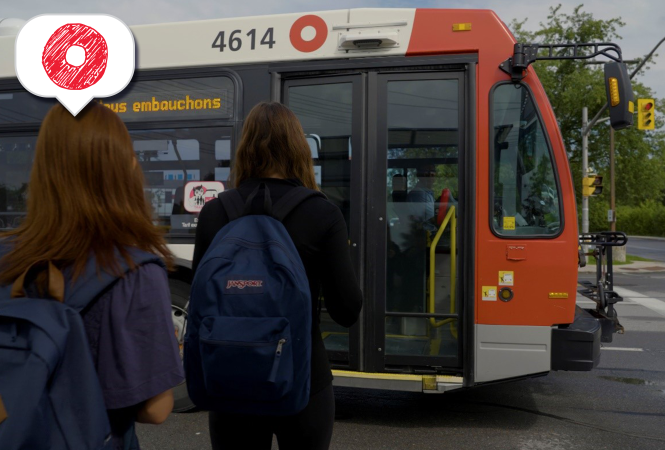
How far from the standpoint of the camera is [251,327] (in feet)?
5.92

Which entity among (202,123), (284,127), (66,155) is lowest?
(66,155)

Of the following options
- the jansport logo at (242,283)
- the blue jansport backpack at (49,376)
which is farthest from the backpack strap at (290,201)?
the blue jansport backpack at (49,376)

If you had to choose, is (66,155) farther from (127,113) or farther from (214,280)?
(127,113)

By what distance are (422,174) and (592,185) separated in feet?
50.0

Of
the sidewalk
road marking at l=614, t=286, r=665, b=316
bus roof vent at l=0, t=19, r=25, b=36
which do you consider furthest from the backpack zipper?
the sidewalk

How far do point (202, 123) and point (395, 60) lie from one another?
5.27 feet

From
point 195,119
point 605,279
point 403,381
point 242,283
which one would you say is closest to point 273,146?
point 242,283

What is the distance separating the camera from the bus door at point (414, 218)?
15.0 ft

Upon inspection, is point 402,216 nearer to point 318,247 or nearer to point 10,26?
point 318,247

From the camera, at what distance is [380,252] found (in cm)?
461

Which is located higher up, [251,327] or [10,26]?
[10,26]

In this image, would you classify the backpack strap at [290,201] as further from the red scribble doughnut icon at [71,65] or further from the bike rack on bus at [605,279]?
the bike rack on bus at [605,279]

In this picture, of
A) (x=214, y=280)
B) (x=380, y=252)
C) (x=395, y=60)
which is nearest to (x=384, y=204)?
(x=380, y=252)

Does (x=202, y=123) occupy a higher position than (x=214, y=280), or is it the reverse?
(x=202, y=123)
